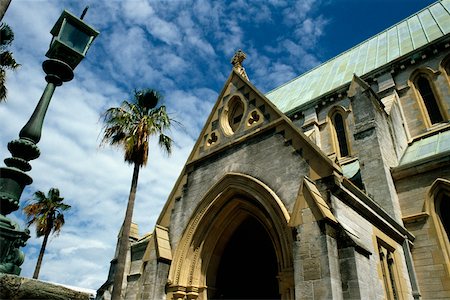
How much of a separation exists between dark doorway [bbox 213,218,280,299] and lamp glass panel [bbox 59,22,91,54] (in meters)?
8.91

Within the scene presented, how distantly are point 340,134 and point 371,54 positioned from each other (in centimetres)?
704

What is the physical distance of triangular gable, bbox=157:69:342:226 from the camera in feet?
31.7

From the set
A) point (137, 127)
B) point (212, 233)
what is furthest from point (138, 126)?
point (212, 233)

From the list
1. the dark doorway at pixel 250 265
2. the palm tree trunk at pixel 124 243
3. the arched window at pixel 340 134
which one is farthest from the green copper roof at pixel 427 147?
the palm tree trunk at pixel 124 243

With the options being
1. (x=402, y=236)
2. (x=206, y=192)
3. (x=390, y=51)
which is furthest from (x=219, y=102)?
(x=390, y=51)

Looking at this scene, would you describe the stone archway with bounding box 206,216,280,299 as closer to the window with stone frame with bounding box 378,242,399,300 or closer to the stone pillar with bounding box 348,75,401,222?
the window with stone frame with bounding box 378,242,399,300

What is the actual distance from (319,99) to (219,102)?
9407 millimetres

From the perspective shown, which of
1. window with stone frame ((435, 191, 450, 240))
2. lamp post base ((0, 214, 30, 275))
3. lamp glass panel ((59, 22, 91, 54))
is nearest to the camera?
lamp post base ((0, 214, 30, 275))

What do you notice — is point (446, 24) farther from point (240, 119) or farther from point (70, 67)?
point (70, 67)

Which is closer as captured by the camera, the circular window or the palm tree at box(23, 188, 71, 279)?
the circular window

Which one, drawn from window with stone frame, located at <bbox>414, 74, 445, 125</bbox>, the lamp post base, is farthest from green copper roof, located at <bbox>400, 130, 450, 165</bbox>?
the lamp post base

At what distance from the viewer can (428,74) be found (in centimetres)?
1694

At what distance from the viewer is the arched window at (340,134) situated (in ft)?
60.8

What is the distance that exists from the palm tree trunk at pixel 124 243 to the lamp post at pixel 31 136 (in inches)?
433
